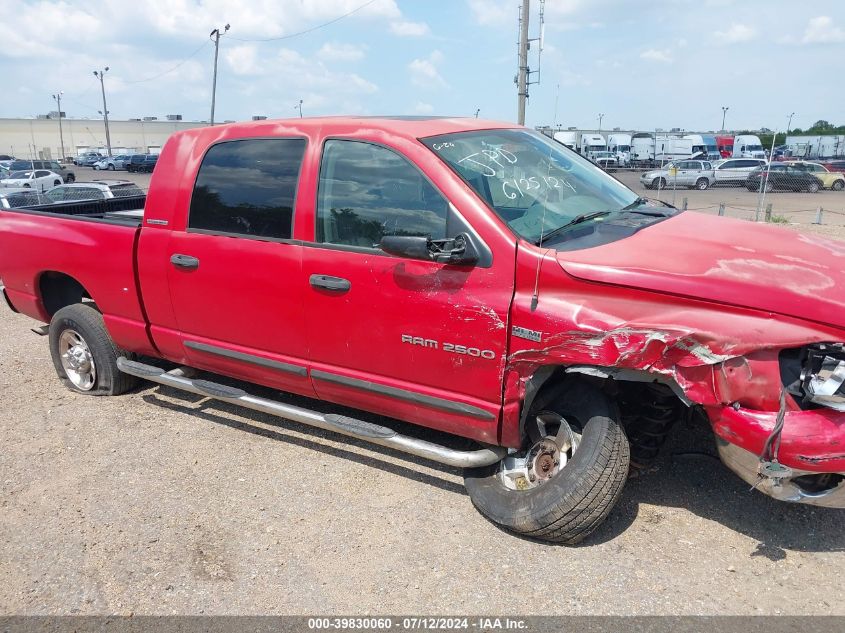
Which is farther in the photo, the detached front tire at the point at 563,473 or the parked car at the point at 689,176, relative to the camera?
the parked car at the point at 689,176

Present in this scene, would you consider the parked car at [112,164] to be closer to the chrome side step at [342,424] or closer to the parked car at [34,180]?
the parked car at [34,180]

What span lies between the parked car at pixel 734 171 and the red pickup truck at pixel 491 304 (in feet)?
109

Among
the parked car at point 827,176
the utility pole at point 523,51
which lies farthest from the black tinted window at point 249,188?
the parked car at point 827,176

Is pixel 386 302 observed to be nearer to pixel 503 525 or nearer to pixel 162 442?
pixel 503 525

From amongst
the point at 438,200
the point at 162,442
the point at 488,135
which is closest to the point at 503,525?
the point at 438,200

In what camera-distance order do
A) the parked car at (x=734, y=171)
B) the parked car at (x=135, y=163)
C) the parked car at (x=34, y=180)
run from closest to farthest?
the parked car at (x=34, y=180)
the parked car at (x=734, y=171)
the parked car at (x=135, y=163)

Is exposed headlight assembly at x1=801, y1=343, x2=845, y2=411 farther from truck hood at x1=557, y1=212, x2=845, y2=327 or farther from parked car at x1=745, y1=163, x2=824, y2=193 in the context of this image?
parked car at x1=745, y1=163, x2=824, y2=193

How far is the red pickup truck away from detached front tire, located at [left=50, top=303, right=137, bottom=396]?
52 centimetres

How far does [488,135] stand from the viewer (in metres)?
3.82

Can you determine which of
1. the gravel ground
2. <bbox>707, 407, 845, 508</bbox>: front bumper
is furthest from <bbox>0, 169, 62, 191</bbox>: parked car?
<bbox>707, 407, 845, 508</bbox>: front bumper

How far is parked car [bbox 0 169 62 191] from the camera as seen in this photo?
2977cm

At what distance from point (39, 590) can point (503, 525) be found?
218cm

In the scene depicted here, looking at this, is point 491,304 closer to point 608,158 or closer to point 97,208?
point 97,208

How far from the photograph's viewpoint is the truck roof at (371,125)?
11.7 feet
